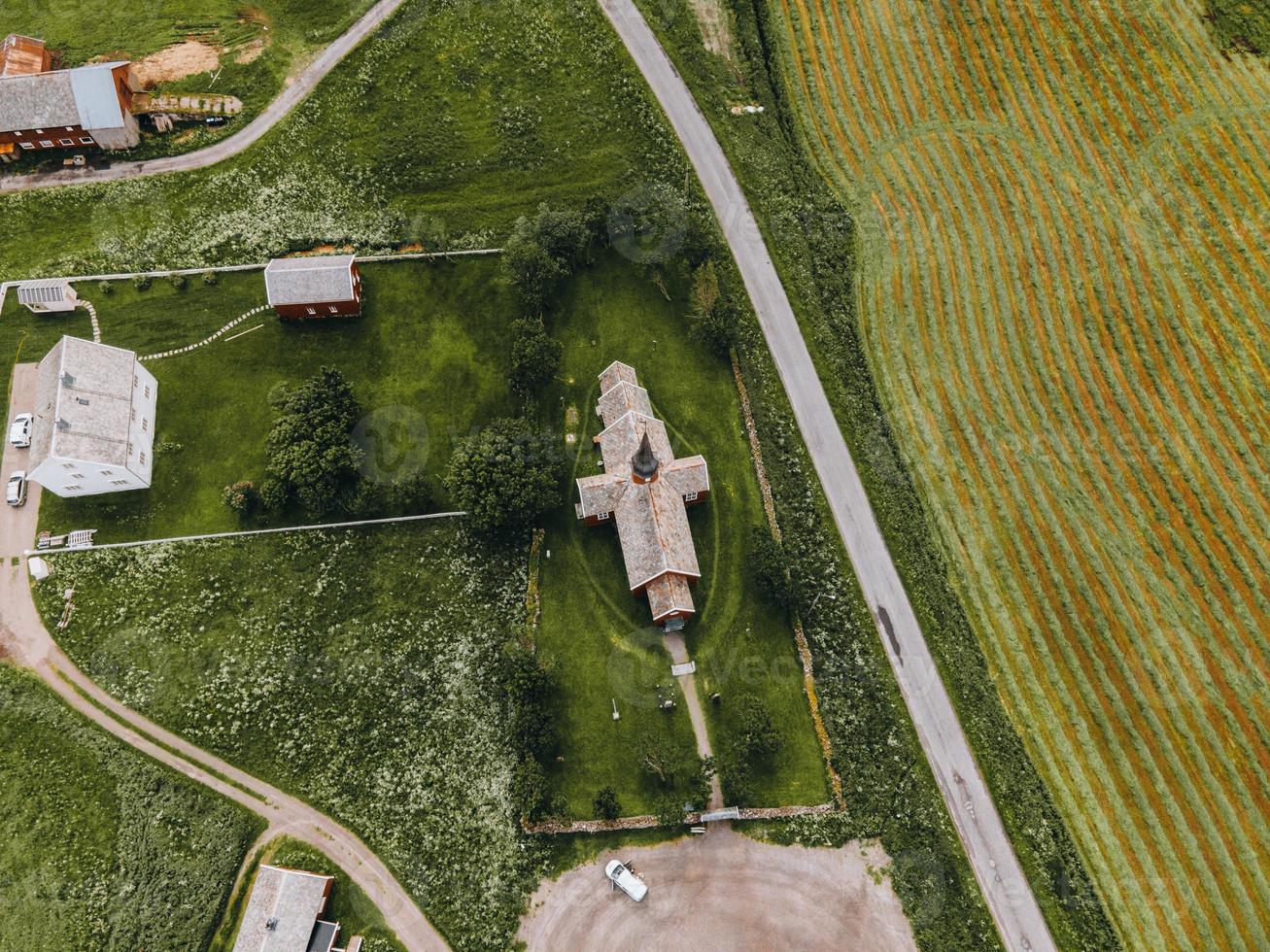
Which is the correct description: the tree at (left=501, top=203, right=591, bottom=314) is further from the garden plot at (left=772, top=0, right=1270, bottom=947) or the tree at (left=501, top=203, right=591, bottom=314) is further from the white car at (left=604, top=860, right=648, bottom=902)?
the white car at (left=604, top=860, right=648, bottom=902)

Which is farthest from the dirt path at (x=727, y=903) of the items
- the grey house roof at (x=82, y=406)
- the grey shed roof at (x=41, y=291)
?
the grey shed roof at (x=41, y=291)

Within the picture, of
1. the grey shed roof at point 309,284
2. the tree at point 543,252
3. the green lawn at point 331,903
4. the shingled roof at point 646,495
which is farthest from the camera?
the tree at point 543,252

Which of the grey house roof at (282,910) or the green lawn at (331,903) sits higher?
the grey house roof at (282,910)

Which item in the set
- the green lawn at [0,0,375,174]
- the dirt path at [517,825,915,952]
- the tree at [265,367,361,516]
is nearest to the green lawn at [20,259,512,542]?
the tree at [265,367,361,516]

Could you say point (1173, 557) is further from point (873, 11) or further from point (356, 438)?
point (356, 438)

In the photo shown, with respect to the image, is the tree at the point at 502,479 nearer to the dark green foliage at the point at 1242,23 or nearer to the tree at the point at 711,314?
the tree at the point at 711,314

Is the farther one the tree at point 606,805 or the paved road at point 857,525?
the paved road at point 857,525

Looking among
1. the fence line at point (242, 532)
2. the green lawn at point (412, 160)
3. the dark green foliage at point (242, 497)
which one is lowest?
the fence line at point (242, 532)

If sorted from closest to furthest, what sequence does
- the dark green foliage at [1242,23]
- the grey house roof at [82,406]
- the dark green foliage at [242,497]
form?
the grey house roof at [82,406] < the dark green foliage at [242,497] < the dark green foliage at [1242,23]
